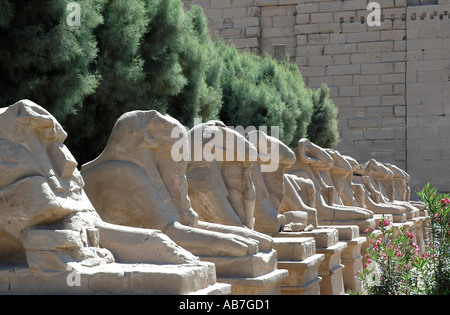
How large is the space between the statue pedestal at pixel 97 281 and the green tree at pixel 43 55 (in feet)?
9.31

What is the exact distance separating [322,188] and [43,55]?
4.03 m

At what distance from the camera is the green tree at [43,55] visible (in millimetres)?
5715

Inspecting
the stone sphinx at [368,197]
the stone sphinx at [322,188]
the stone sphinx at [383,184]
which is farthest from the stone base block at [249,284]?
the stone sphinx at [383,184]

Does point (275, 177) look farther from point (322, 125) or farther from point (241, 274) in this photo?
point (322, 125)

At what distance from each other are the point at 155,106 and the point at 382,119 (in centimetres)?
1167

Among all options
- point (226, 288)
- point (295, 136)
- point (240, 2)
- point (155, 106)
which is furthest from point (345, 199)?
point (240, 2)

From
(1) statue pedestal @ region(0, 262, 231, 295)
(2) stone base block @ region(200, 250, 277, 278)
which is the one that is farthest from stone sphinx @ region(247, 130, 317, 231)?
(1) statue pedestal @ region(0, 262, 231, 295)

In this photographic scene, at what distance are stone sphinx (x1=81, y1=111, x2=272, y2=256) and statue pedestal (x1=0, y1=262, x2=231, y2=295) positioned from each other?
1.02 m

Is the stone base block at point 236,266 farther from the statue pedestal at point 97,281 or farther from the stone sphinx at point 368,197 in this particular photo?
the stone sphinx at point 368,197

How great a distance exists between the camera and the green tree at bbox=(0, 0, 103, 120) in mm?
5715

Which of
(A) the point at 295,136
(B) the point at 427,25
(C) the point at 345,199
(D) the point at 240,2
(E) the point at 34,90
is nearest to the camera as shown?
(E) the point at 34,90
